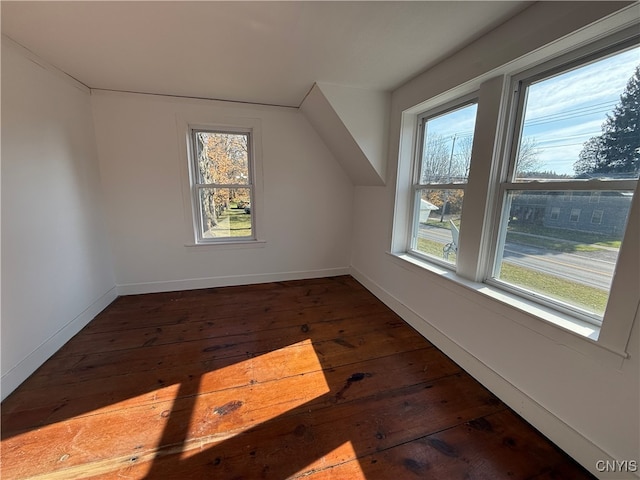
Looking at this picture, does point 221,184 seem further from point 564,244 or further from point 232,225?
point 564,244

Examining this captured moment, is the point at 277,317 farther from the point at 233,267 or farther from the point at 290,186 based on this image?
the point at 290,186

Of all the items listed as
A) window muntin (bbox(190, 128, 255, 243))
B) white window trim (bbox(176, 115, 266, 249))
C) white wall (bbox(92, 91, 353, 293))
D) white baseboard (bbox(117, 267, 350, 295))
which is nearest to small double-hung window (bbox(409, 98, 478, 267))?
white wall (bbox(92, 91, 353, 293))

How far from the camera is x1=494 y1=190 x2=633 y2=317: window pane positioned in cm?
121

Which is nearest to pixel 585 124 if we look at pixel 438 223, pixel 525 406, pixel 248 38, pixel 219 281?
pixel 438 223

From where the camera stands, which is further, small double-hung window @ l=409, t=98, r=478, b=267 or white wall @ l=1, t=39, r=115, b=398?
small double-hung window @ l=409, t=98, r=478, b=267

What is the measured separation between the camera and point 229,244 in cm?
321

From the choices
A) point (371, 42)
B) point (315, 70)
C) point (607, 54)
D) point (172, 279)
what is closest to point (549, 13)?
point (607, 54)

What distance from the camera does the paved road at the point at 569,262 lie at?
4.04ft

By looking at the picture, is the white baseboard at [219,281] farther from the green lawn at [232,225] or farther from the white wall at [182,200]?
the green lawn at [232,225]

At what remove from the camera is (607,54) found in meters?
1.21

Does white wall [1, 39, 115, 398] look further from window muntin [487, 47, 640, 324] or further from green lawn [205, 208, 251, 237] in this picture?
window muntin [487, 47, 640, 324]

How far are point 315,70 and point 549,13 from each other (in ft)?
4.86

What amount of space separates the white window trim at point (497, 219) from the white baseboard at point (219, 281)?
136cm

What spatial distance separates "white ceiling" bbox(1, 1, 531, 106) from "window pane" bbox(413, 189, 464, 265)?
1.04 meters
